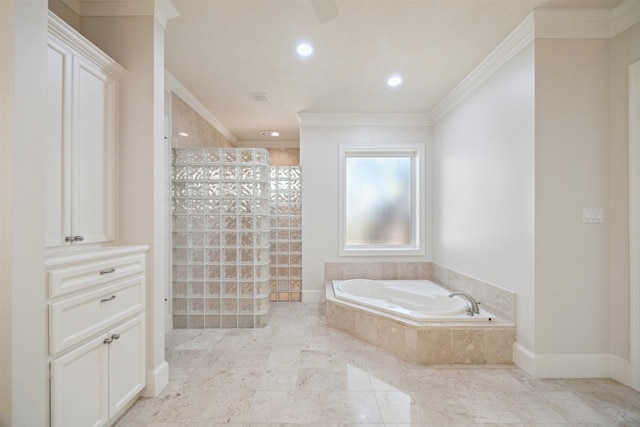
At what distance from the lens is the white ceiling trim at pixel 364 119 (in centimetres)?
408

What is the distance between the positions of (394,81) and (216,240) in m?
2.46

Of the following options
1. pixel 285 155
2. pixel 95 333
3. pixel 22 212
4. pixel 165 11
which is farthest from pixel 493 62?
pixel 285 155

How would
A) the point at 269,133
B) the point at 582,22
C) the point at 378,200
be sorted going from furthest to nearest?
the point at 269,133 < the point at 378,200 < the point at 582,22

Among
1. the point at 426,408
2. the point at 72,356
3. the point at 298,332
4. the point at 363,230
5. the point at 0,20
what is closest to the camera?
the point at 0,20

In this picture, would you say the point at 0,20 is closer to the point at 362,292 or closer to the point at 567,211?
the point at 567,211

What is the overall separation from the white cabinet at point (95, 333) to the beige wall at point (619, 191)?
3.11 metres

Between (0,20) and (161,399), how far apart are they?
203 cm

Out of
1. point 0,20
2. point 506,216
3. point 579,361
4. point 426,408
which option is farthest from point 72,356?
point 579,361

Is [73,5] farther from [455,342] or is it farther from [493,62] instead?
[455,342]

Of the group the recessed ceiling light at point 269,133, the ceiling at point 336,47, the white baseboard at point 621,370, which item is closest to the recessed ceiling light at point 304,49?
the ceiling at point 336,47

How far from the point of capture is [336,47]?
2.44m

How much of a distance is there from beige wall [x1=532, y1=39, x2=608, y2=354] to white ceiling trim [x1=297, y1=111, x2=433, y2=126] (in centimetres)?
197

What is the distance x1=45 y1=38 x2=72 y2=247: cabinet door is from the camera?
144 centimetres

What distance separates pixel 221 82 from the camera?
309cm
